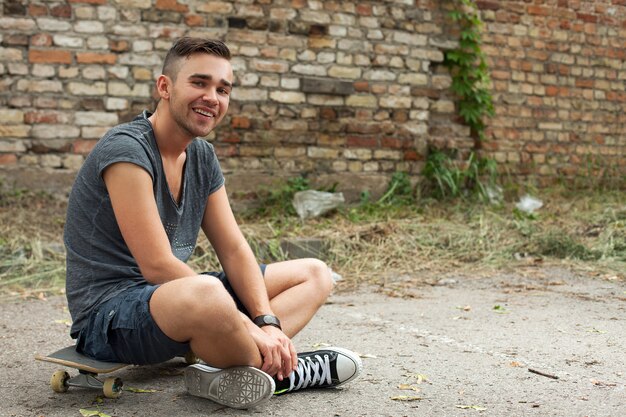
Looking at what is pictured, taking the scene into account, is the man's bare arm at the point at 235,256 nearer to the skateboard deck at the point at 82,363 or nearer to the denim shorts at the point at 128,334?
the denim shorts at the point at 128,334

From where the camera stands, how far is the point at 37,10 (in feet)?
24.4

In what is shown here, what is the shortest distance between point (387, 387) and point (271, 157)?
5.12m

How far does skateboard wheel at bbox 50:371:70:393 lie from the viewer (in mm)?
3246

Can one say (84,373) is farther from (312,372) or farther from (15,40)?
(15,40)

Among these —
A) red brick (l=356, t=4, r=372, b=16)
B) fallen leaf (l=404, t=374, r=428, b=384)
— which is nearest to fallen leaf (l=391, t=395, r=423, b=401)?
fallen leaf (l=404, t=374, r=428, b=384)

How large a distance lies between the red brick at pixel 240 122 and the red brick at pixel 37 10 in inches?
77.2

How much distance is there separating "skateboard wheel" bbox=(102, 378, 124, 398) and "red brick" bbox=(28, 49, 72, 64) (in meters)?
5.02

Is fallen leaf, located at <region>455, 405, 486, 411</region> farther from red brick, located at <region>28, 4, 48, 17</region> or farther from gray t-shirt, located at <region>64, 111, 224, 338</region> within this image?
red brick, located at <region>28, 4, 48, 17</region>

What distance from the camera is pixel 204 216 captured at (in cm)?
358

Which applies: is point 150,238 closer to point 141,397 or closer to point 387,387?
point 141,397

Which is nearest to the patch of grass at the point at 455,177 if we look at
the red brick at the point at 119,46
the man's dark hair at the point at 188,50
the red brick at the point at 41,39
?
the red brick at the point at 119,46

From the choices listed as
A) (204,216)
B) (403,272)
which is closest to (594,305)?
(403,272)

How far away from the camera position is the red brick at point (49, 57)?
7.45 meters

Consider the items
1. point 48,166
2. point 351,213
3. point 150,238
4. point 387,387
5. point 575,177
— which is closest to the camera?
point 150,238
